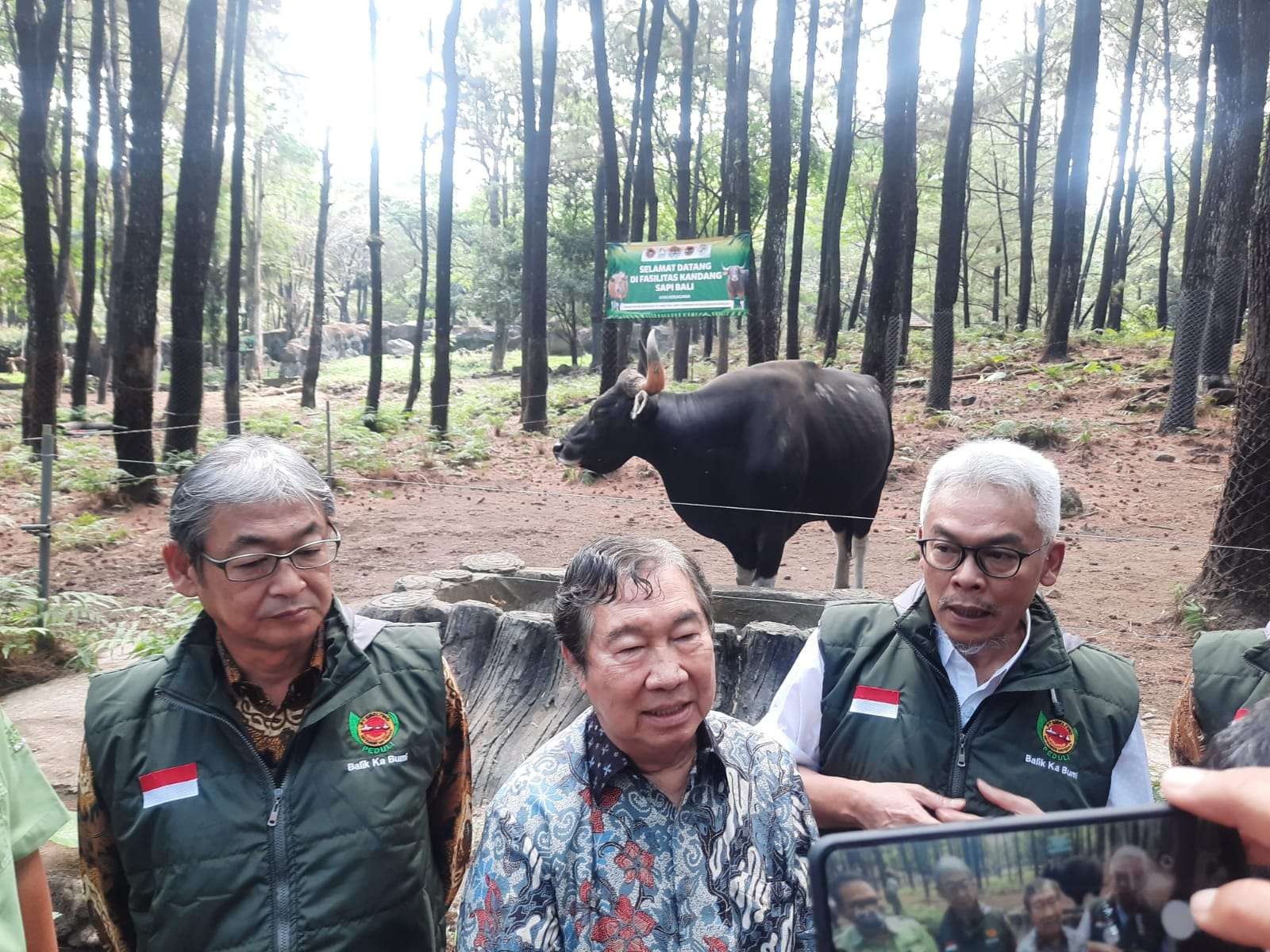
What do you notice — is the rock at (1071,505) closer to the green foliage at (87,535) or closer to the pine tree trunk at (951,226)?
the pine tree trunk at (951,226)

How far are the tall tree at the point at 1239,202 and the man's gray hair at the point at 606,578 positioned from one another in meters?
12.1

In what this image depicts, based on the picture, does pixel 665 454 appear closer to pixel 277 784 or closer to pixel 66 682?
pixel 66 682

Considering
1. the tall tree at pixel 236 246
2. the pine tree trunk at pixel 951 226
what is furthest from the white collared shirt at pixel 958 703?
the tall tree at pixel 236 246

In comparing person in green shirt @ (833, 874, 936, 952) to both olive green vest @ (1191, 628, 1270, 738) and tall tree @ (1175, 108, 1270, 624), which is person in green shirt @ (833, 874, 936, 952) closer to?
olive green vest @ (1191, 628, 1270, 738)

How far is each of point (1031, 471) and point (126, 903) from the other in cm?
214

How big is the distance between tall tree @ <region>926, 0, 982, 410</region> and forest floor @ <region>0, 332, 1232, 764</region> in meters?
0.72

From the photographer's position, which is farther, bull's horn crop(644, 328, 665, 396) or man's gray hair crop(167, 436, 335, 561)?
bull's horn crop(644, 328, 665, 396)

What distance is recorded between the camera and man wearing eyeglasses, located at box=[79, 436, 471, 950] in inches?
68.1

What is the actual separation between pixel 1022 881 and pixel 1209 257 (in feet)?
45.6

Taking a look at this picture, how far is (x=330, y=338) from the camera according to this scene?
44.0 metres

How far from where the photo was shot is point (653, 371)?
6070mm

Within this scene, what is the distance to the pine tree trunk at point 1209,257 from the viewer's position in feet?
35.8

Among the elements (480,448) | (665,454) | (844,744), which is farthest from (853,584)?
(480,448)

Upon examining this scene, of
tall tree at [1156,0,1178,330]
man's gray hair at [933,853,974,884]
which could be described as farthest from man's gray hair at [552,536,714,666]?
tall tree at [1156,0,1178,330]
